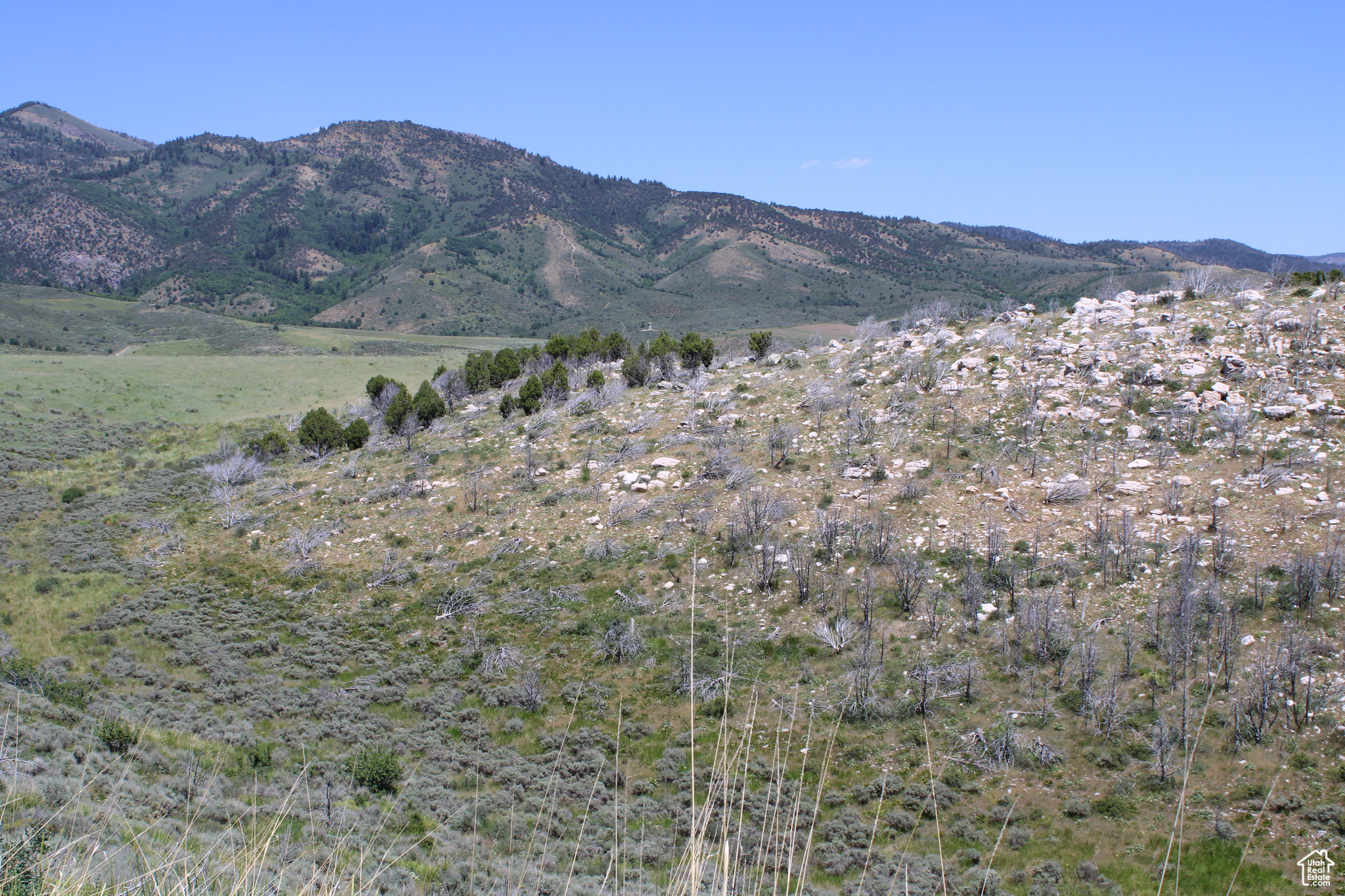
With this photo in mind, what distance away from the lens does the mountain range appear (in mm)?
94875

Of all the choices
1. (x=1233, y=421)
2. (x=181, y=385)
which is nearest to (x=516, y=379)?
(x=181, y=385)

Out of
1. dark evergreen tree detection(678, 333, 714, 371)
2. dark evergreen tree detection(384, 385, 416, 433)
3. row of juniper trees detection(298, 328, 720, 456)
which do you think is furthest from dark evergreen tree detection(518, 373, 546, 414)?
dark evergreen tree detection(678, 333, 714, 371)

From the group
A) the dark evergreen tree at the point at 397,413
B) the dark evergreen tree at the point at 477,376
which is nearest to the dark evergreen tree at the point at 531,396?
the dark evergreen tree at the point at 397,413

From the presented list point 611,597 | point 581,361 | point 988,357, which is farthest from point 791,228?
point 611,597

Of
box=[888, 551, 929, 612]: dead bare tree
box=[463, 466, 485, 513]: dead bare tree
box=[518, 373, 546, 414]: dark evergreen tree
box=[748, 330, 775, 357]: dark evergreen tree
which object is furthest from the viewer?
box=[748, 330, 775, 357]: dark evergreen tree

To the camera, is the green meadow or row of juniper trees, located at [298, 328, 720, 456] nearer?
row of juniper trees, located at [298, 328, 720, 456]

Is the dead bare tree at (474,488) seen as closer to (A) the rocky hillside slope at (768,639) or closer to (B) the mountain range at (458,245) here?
(A) the rocky hillside slope at (768,639)

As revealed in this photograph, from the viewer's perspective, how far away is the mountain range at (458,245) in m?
94.9

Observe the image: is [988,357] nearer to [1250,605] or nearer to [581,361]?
[1250,605]

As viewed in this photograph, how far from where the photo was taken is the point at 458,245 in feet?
373

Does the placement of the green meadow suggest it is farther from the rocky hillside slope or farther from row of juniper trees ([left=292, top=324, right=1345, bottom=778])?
row of juniper trees ([left=292, top=324, right=1345, bottom=778])

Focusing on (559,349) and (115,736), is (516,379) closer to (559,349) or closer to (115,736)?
(559,349)

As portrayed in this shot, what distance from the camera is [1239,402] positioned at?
13141 millimetres

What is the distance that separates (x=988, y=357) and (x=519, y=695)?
13.5 metres
